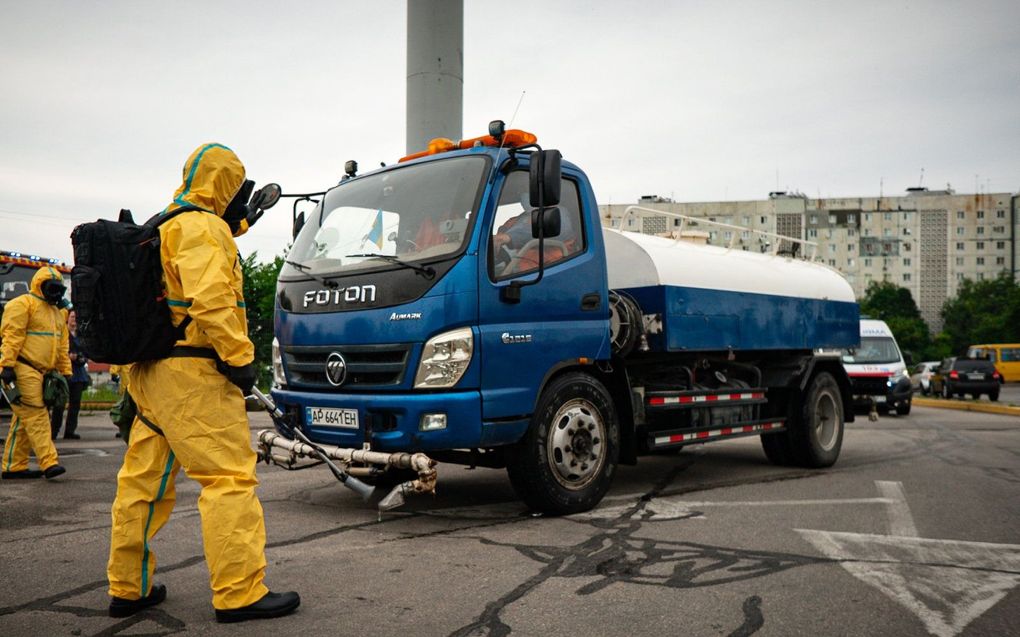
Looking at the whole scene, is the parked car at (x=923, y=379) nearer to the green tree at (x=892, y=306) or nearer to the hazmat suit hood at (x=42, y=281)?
the hazmat suit hood at (x=42, y=281)

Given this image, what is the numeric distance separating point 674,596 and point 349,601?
152 centimetres

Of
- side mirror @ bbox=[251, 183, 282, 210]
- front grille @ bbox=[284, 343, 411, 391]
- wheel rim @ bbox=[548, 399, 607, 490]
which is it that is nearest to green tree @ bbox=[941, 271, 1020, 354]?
wheel rim @ bbox=[548, 399, 607, 490]

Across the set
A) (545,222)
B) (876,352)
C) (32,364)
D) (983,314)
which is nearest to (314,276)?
(545,222)

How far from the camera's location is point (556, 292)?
615 centimetres

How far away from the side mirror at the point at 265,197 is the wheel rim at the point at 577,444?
7.87ft

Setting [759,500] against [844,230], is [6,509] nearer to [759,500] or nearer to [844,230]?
[759,500]

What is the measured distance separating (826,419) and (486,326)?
5.45m

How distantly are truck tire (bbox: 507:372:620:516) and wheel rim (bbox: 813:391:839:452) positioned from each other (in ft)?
12.4

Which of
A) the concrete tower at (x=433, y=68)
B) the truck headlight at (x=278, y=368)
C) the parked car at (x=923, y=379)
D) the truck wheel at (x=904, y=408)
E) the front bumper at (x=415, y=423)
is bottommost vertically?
the parked car at (x=923, y=379)

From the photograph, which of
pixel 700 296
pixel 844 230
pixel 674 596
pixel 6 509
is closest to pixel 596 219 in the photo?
pixel 700 296

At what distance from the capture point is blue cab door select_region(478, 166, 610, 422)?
5664mm

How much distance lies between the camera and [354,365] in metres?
5.69

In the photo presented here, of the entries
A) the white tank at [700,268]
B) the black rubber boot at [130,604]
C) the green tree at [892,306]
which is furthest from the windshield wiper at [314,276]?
the green tree at [892,306]

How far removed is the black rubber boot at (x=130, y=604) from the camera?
3758 mm
